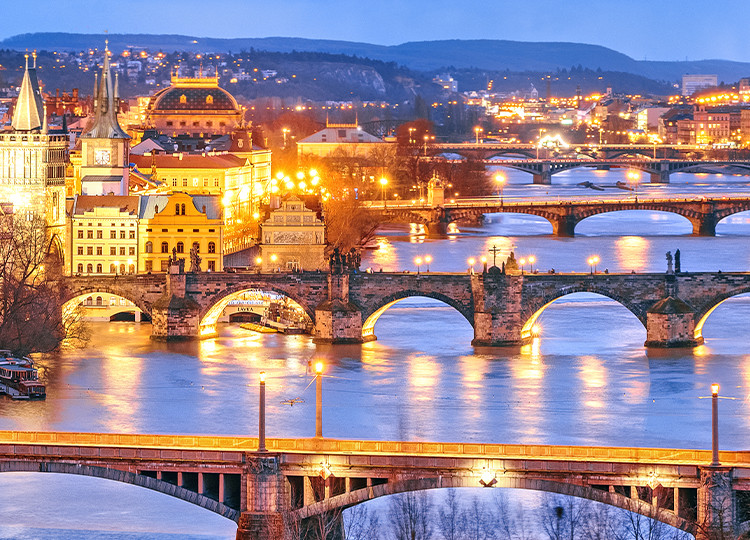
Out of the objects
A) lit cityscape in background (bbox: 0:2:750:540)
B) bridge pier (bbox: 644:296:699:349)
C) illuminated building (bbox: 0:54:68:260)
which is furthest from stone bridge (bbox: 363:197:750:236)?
bridge pier (bbox: 644:296:699:349)

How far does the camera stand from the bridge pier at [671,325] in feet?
208

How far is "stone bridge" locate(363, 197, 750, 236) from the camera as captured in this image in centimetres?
10356

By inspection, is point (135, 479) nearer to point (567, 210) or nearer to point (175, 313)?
point (175, 313)

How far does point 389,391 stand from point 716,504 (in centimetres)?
2009

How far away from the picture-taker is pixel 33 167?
74312mm

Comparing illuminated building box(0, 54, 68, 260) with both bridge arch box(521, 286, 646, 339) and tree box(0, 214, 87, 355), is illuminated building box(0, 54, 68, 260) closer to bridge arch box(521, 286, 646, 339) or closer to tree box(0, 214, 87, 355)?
tree box(0, 214, 87, 355)

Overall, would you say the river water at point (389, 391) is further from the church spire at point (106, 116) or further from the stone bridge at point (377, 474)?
the church spire at point (106, 116)

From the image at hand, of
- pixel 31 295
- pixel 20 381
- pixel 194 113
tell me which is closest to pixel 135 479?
pixel 20 381

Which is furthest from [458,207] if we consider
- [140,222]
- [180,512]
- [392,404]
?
[180,512]

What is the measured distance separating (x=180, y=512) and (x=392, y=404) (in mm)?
10966

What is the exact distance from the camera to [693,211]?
104m

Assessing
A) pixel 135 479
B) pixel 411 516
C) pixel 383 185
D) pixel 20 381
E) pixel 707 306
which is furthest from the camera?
pixel 383 185

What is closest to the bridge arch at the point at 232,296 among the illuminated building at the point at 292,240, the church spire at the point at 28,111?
the illuminated building at the point at 292,240

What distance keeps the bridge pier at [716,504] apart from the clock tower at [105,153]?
45.5 metres
